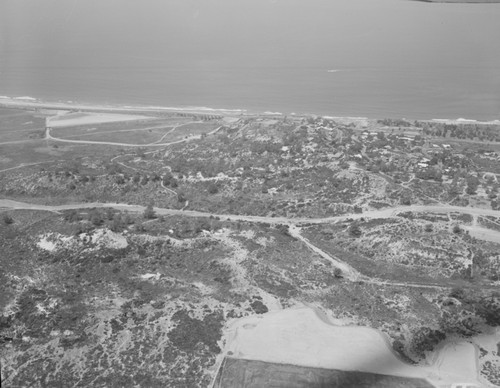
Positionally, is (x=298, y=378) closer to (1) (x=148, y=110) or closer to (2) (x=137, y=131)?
(2) (x=137, y=131)

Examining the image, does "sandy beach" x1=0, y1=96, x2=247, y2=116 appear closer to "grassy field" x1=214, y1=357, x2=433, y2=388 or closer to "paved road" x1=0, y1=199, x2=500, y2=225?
"paved road" x1=0, y1=199, x2=500, y2=225

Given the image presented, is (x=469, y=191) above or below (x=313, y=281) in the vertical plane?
above

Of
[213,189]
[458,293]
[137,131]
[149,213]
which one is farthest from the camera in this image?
[137,131]

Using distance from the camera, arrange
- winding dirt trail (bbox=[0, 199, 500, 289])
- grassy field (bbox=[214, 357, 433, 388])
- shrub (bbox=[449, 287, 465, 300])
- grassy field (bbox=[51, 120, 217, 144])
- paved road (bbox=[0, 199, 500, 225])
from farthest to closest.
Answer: grassy field (bbox=[51, 120, 217, 144]), paved road (bbox=[0, 199, 500, 225]), winding dirt trail (bbox=[0, 199, 500, 289]), shrub (bbox=[449, 287, 465, 300]), grassy field (bbox=[214, 357, 433, 388])

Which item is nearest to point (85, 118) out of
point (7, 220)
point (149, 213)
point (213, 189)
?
point (213, 189)

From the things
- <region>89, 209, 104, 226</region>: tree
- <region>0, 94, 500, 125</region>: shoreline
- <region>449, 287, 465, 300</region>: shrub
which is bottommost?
<region>449, 287, 465, 300</region>: shrub

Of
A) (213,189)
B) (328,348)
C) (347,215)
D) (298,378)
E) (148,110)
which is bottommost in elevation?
(298,378)

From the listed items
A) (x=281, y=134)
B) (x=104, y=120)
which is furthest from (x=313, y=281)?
(x=104, y=120)

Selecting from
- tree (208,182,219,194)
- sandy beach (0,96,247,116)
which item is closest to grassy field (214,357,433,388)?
tree (208,182,219,194)

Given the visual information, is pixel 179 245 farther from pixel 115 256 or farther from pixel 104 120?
pixel 104 120

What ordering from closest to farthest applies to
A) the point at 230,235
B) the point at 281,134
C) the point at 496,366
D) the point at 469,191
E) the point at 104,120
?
the point at 496,366
the point at 230,235
the point at 469,191
the point at 281,134
the point at 104,120

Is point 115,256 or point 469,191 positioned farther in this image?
point 469,191
